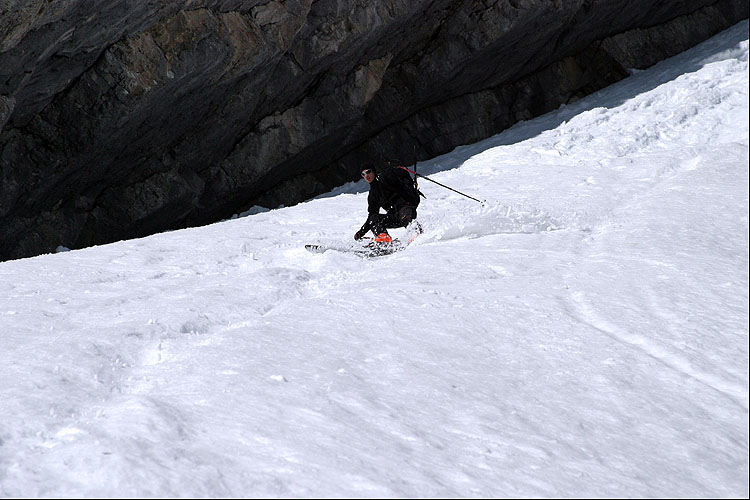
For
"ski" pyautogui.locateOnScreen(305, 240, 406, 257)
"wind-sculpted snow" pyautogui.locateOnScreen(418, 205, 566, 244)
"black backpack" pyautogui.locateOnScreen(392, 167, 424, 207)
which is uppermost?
"black backpack" pyautogui.locateOnScreen(392, 167, 424, 207)

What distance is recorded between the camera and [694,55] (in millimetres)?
21453

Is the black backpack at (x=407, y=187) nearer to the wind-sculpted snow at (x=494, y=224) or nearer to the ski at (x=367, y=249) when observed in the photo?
the wind-sculpted snow at (x=494, y=224)

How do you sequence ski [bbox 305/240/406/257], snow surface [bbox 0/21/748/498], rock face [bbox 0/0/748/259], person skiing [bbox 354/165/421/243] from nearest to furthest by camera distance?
snow surface [bbox 0/21/748/498] < ski [bbox 305/240/406/257] < person skiing [bbox 354/165/421/243] < rock face [bbox 0/0/748/259]

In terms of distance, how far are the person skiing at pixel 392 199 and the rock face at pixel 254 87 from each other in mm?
5866

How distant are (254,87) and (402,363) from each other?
13220mm

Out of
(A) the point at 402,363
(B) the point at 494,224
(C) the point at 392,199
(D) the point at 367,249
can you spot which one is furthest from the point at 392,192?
(A) the point at 402,363

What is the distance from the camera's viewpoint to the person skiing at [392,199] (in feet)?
34.0

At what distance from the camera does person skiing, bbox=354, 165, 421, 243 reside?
10.4 meters

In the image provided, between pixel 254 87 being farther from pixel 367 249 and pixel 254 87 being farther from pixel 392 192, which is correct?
pixel 367 249

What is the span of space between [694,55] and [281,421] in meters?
21.4

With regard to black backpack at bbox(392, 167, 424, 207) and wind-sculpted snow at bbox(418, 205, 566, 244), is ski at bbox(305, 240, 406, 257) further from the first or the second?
black backpack at bbox(392, 167, 424, 207)

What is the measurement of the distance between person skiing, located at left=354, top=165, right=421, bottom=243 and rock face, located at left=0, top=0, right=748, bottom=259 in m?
5.87

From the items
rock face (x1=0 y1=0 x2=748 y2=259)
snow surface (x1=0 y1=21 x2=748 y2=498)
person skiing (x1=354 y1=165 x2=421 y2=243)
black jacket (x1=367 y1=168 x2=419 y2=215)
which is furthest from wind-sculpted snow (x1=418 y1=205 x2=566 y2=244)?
rock face (x1=0 y1=0 x2=748 y2=259)

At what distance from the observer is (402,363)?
4.94 m
